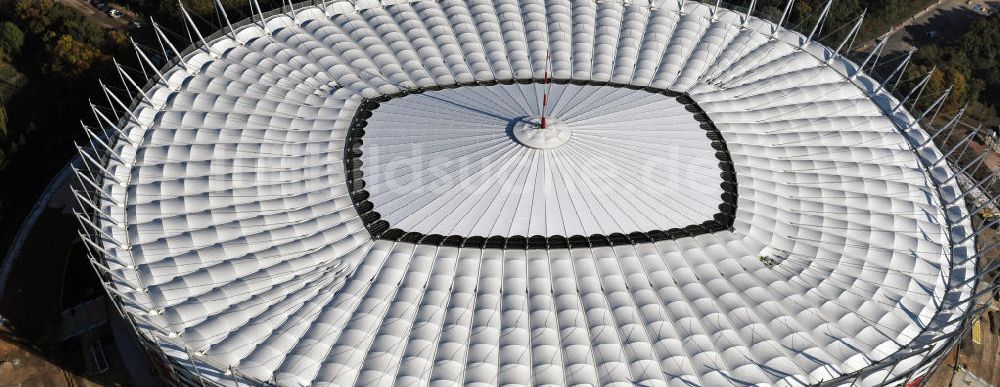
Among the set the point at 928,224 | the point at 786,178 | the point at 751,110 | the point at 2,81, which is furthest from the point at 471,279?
the point at 2,81

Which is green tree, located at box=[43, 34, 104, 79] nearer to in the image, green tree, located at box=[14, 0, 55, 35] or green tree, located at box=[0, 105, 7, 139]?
green tree, located at box=[14, 0, 55, 35]

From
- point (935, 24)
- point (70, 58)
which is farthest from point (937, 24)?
point (70, 58)

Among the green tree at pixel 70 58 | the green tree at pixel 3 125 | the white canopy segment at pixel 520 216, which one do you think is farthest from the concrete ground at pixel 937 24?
the green tree at pixel 3 125

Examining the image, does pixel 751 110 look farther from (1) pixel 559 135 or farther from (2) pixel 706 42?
(1) pixel 559 135

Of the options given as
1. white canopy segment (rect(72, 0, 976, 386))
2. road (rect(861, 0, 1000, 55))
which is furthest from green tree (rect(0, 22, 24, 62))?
road (rect(861, 0, 1000, 55))

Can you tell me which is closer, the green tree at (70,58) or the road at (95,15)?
the green tree at (70,58)

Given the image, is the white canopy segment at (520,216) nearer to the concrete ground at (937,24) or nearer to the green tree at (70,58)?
the green tree at (70,58)
